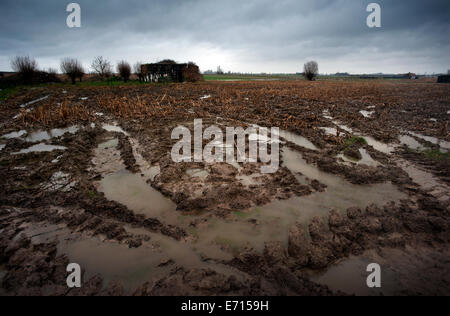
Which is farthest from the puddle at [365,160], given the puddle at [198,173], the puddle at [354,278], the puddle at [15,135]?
the puddle at [15,135]

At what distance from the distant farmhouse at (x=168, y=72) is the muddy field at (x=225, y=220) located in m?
37.3

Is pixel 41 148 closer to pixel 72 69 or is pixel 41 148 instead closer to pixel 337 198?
pixel 337 198

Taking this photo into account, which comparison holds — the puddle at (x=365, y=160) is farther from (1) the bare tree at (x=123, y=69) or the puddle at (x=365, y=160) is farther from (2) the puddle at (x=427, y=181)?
(1) the bare tree at (x=123, y=69)

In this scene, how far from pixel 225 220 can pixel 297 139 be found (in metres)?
5.97

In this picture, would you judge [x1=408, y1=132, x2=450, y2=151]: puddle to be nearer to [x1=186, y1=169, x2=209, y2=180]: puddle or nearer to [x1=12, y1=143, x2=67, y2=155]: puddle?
[x1=186, y1=169, x2=209, y2=180]: puddle

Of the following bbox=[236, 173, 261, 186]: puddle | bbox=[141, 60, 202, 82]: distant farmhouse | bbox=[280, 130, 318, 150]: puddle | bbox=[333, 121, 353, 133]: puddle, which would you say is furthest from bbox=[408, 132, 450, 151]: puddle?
bbox=[141, 60, 202, 82]: distant farmhouse

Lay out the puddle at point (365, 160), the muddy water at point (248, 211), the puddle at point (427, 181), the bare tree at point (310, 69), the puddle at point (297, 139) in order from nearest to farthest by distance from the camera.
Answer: the muddy water at point (248, 211) < the puddle at point (427, 181) < the puddle at point (365, 160) < the puddle at point (297, 139) < the bare tree at point (310, 69)

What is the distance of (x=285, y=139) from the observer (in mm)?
8531

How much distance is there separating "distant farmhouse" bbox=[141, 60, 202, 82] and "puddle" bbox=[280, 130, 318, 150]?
3736 cm

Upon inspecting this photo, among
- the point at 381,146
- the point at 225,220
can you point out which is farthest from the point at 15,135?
the point at 381,146

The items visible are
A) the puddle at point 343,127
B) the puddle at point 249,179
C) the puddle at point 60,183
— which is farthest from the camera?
the puddle at point 343,127

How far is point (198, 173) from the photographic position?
5.73 m

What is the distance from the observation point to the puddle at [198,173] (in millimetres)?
5547
